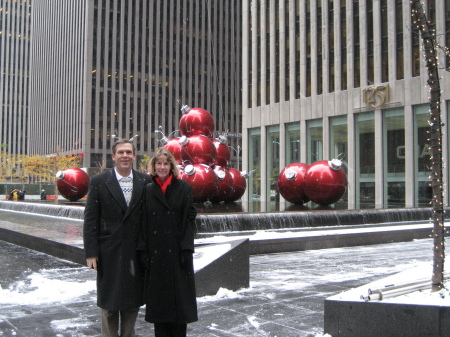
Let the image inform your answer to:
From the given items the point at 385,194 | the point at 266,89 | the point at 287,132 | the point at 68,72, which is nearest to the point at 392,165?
the point at 385,194

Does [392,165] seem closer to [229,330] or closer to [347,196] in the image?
[347,196]

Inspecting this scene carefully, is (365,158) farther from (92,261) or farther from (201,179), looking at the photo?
(92,261)

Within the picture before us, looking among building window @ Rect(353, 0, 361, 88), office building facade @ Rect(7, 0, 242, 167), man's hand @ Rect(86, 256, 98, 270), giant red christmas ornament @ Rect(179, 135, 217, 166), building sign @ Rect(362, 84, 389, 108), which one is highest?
office building facade @ Rect(7, 0, 242, 167)

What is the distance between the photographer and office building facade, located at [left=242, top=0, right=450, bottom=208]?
29.0 m

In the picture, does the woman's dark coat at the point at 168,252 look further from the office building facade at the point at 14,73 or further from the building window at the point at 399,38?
the office building facade at the point at 14,73

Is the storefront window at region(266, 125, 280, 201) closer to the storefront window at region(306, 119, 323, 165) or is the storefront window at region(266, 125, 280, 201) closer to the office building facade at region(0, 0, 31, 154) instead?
the storefront window at region(306, 119, 323, 165)

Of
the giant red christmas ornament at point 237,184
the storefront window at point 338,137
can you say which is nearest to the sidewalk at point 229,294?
the giant red christmas ornament at point 237,184

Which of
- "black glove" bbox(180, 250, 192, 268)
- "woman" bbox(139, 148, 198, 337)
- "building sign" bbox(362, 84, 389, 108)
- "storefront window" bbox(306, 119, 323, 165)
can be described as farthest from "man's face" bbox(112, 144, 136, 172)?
"storefront window" bbox(306, 119, 323, 165)

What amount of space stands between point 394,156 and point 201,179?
1812 cm

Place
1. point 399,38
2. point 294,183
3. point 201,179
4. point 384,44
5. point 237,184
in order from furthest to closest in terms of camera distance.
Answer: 1. point 384,44
2. point 399,38
3. point 237,184
4. point 294,183
5. point 201,179

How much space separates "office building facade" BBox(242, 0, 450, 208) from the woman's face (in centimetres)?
2322

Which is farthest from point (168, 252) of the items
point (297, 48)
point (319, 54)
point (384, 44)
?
point (297, 48)

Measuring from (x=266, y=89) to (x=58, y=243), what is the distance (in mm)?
30573

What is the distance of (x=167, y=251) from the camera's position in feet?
12.9
